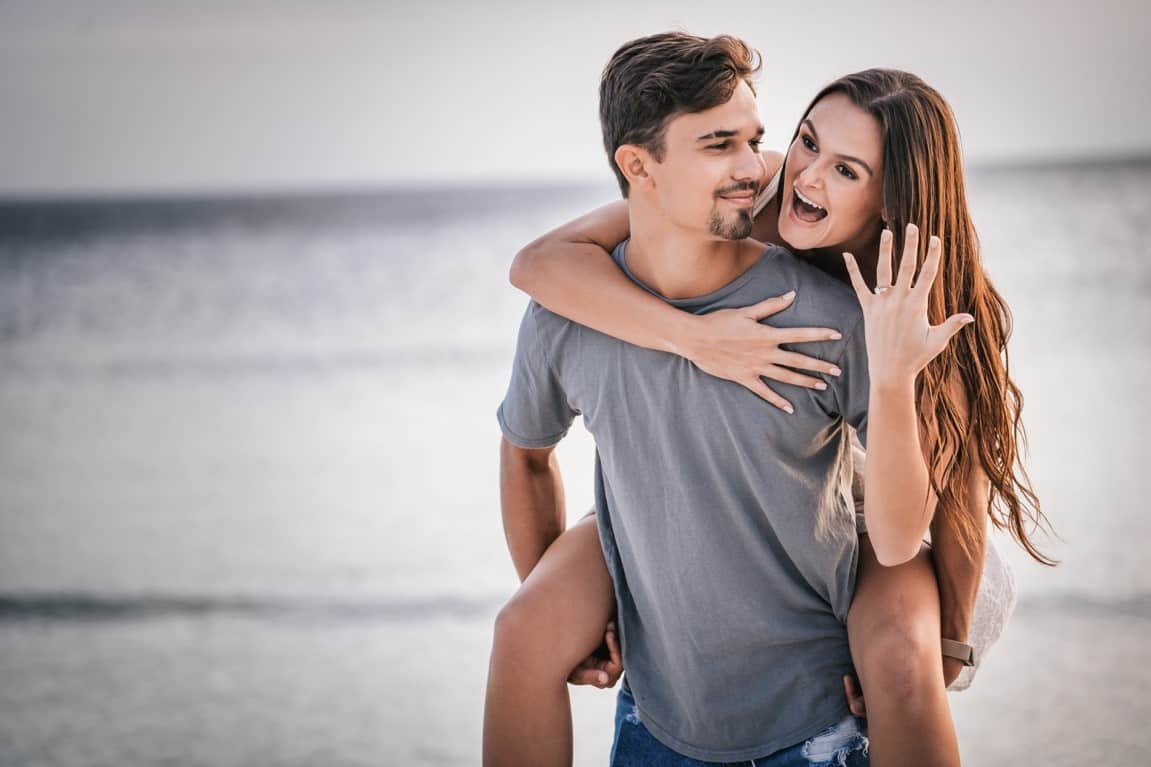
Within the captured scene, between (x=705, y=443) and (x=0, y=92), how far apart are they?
93.5 feet

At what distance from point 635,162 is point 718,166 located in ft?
0.60

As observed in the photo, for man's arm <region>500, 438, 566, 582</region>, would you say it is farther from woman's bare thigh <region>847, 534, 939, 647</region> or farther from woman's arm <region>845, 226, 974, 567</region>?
woman's arm <region>845, 226, 974, 567</region>

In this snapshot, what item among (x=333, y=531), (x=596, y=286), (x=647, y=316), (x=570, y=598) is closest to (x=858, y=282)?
(x=647, y=316)

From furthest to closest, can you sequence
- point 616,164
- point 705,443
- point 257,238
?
point 257,238, point 616,164, point 705,443

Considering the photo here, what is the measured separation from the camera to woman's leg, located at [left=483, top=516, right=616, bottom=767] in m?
2.26

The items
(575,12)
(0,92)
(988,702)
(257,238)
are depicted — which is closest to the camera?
(988,702)

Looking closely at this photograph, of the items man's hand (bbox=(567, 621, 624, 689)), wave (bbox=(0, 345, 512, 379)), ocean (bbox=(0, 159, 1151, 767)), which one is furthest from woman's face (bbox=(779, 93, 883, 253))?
wave (bbox=(0, 345, 512, 379))

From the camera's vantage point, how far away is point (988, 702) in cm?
393

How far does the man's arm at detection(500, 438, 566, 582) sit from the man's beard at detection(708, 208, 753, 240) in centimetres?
64

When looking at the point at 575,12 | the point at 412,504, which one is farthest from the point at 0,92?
the point at 412,504

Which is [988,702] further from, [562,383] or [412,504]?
[412,504]

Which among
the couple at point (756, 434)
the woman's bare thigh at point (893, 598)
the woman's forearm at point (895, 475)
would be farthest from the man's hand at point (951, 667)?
the woman's forearm at point (895, 475)

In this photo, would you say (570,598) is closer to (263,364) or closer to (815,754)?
(815,754)

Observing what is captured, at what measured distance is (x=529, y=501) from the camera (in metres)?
2.58
